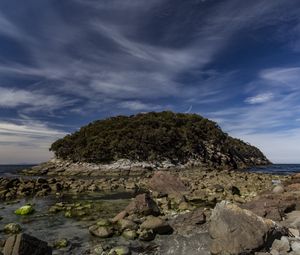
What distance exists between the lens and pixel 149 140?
261ft

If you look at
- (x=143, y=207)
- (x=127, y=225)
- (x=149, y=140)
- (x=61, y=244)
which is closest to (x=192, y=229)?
(x=127, y=225)

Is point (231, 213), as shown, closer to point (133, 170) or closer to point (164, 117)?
point (133, 170)

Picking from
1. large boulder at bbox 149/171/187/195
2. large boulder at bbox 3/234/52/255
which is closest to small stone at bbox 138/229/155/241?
large boulder at bbox 3/234/52/255

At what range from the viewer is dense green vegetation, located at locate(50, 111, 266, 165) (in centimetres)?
7612

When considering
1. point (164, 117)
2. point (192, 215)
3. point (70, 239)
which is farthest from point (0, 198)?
point (164, 117)

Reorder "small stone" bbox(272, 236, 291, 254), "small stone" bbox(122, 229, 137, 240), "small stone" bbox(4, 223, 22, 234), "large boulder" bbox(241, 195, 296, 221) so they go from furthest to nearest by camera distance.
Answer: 1. "small stone" bbox(4, 223, 22, 234)
2. "large boulder" bbox(241, 195, 296, 221)
3. "small stone" bbox(122, 229, 137, 240)
4. "small stone" bbox(272, 236, 291, 254)

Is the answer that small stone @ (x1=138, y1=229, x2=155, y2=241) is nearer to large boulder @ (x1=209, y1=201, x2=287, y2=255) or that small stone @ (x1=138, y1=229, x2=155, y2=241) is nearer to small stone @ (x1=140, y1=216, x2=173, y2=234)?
small stone @ (x1=140, y1=216, x2=173, y2=234)

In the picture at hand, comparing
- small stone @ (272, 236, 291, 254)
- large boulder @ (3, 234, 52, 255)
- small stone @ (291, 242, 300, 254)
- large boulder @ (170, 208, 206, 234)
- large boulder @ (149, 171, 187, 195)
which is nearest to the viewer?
large boulder @ (3, 234, 52, 255)

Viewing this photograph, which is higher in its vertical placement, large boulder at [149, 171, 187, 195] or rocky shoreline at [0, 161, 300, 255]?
large boulder at [149, 171, 187, 195]

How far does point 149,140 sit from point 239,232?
68.2m

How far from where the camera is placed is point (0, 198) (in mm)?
28656

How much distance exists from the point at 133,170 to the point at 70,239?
5603 cm

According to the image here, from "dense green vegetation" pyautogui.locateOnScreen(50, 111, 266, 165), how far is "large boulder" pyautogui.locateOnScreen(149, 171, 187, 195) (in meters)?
44.8

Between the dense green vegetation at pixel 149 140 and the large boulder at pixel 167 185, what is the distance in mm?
44794
